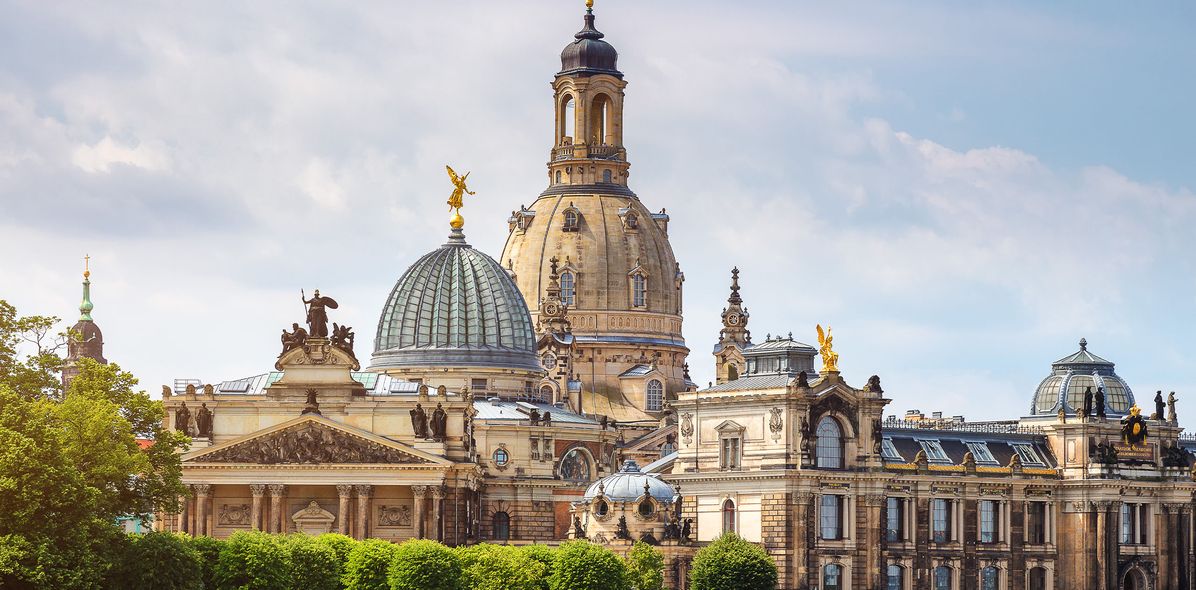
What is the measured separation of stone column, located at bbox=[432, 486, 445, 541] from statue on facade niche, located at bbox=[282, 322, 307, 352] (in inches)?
461

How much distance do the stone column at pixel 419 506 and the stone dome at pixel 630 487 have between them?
9.36 metres

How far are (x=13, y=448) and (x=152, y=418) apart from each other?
514 inches

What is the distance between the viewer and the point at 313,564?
131m

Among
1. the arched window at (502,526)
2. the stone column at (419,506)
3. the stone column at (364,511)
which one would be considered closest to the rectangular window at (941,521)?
the arched window at (502,526)

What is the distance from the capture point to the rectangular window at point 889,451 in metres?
163

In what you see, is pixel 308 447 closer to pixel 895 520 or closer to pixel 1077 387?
pixel 895 520

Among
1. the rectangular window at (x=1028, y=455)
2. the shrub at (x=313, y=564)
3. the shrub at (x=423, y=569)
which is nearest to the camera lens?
the shrub at (x=313, y=564)

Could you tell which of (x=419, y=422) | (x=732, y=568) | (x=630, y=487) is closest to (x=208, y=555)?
(x=419, y=422)

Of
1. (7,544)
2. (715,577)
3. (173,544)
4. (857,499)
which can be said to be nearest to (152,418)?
(173,544)

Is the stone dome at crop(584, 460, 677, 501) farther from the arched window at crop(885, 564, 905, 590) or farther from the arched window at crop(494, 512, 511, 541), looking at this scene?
the arched window at crop(494, 512, 511, 541)

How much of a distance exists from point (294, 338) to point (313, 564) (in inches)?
1236

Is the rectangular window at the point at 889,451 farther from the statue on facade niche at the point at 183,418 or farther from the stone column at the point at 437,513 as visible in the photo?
the statue on facade niche at the point at 183,418

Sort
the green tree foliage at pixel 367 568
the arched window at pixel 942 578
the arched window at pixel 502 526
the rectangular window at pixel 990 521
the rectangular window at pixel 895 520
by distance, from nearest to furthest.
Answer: the green tree foliage at pixel 367 568
the rectangular window at pixel 895 520
the arched window at pixel 942 578
the rectangular window at pixel 990 521
the arched window at pixel 502 526

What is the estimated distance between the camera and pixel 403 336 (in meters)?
183
